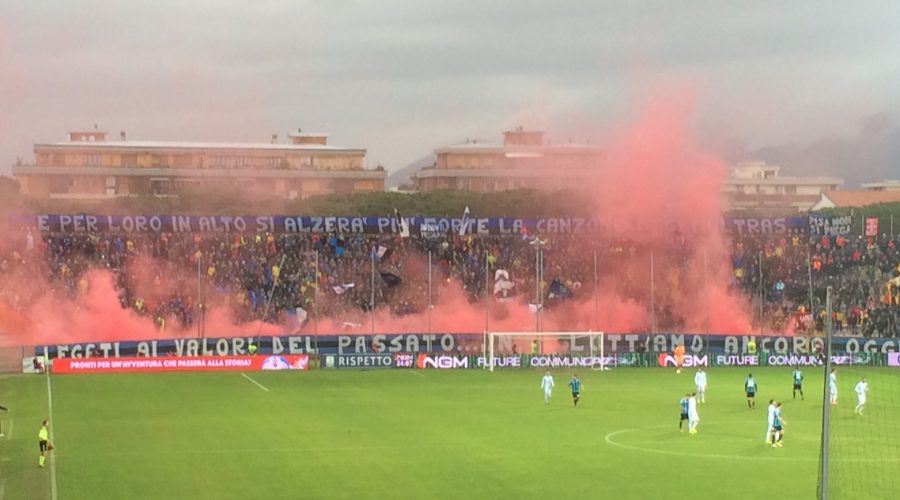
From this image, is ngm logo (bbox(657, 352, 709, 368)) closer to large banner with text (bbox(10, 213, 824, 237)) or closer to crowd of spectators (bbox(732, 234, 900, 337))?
crowd of spectators (bbox(732, 234, 900, 337))

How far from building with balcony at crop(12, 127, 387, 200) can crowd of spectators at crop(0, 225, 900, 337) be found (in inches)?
2022

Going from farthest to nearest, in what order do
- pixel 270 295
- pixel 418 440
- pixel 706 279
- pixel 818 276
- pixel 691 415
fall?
pixel 818 276 → pixel 706 279 → pixel 270 295 → pixel 691 415 → pixel 418 440

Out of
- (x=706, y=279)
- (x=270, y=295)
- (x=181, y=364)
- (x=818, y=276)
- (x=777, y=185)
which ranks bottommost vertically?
(x=181, y=364)

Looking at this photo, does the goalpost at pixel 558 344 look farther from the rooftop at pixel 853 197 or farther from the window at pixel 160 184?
the rooftop at pixel 853 197

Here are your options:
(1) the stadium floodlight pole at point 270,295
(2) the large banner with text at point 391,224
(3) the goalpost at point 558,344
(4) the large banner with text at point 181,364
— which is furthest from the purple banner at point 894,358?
(1) the stadium floodlight pole at point 270,295

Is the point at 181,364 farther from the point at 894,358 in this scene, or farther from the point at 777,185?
the point at 777,185

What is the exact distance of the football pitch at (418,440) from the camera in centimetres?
3284

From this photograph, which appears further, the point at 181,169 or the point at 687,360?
the point at 181,169

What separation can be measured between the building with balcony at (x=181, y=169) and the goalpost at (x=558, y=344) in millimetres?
66958

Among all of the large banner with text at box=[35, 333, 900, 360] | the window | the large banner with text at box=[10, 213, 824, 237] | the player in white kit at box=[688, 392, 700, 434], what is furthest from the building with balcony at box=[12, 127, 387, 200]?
the player in white kit at box=[688, 392, 700, 434]

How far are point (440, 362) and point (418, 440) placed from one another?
101ft

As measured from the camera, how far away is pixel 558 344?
74938mm

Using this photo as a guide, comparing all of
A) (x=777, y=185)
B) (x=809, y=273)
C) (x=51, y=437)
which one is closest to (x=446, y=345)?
(x=809, y=273)

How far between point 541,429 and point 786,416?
35.0 ft
